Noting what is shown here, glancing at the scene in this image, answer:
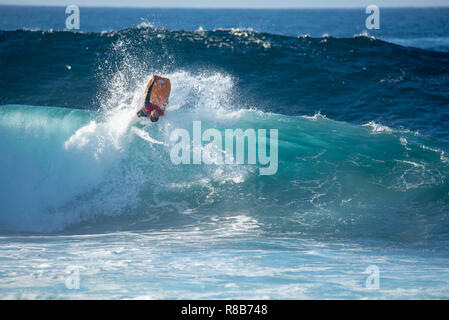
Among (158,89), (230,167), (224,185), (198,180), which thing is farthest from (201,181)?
(158,89)

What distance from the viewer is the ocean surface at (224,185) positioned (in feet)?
22.7

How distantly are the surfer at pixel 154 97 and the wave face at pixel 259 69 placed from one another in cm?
566

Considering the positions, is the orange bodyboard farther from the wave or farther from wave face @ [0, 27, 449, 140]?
wave face @ [0, 27, 449, 140]

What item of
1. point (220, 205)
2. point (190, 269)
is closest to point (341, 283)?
point (190, 269)

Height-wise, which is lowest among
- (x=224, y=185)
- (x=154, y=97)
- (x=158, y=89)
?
(x=224, y=185)

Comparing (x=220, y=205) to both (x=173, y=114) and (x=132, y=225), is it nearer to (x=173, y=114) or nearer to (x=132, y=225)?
(x=132, y=225)

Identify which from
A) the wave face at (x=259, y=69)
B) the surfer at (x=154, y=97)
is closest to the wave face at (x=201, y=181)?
the surfer at (x=154, y=97)

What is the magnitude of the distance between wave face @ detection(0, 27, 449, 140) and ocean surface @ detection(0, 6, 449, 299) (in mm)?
107

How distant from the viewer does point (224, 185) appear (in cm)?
1142

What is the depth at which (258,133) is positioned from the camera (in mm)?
13656

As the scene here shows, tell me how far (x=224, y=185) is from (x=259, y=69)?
33.2ft

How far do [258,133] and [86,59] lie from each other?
1075 centimetres

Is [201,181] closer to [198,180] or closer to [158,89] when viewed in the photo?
[198,180]

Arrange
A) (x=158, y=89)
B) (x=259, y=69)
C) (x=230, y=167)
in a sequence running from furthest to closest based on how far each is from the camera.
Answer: (x=259, y=69)
(x=230, y=167)
(x=158, y=89)
